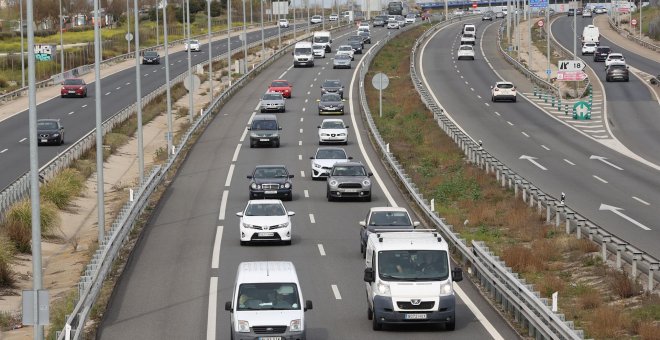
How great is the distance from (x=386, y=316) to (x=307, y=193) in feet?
81.1

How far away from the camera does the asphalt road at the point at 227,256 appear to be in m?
25.7

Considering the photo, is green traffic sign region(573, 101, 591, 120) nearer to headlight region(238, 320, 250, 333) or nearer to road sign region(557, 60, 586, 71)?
road sign region(557, 60, 586, 71)

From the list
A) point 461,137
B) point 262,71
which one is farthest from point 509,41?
point 461,137

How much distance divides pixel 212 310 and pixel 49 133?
42.7m

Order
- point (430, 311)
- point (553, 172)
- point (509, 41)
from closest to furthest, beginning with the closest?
1. point (430, 311)
2. point (553, 172)
3. point (509, 41)

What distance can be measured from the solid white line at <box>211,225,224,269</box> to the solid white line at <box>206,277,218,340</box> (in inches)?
84.1

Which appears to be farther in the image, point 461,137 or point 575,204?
point 461,137

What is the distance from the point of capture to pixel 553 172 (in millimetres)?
54312

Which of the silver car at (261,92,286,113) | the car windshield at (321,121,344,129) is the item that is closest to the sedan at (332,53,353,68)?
the silver car at (261,92,286,113)

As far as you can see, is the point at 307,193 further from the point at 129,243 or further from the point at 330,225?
the point at 129,243

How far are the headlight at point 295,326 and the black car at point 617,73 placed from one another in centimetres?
7957

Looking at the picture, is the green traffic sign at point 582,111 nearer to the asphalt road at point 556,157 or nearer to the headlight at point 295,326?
the asphalt road at point 556,157

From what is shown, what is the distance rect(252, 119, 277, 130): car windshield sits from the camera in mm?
63719

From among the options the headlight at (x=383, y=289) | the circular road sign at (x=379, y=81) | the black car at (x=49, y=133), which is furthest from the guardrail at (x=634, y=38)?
the headlight at (x=383, y=289)
